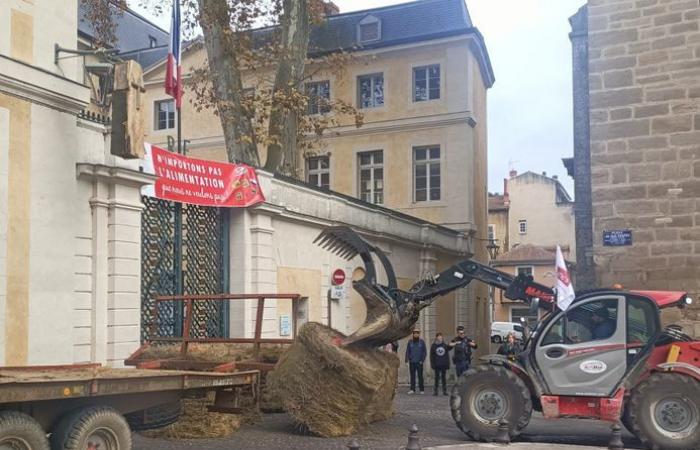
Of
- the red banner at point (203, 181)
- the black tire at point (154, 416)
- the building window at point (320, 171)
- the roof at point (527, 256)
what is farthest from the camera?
the roof at point (527, 256)

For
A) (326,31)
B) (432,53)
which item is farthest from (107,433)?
(326,31)

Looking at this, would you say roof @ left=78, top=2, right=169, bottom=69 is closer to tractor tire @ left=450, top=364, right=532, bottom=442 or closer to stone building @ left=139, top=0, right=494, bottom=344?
stone building @ left=139, top=0, right=494, bottom=344

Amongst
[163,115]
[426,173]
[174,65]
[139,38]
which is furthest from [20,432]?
[139,38]

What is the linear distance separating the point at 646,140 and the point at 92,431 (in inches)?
496

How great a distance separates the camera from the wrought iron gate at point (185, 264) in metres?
13.8

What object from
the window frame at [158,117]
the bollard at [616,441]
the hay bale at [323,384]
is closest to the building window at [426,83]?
the window frame at [158,117]

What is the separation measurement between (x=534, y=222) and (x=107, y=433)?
62.6 metres

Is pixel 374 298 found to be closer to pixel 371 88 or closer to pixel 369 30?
pixel 371 88

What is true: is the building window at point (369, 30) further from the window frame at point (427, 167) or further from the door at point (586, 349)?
the door at point (586, 349)

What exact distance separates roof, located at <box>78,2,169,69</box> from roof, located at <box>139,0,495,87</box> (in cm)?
808

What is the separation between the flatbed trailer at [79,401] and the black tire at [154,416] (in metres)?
0.11

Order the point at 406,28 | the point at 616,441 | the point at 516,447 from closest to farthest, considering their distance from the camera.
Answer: the point at 616,441 < the point at 516,447 < the point at 406,28

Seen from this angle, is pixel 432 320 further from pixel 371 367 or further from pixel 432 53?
pixel 371 367

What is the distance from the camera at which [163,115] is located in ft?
112
